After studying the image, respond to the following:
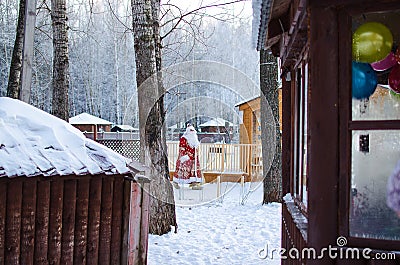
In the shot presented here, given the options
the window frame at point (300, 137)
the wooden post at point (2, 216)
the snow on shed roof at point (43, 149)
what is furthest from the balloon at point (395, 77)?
the wooden post at point (2, 216)

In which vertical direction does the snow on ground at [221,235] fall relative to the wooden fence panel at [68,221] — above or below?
below

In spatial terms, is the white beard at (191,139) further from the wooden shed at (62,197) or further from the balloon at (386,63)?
the balloon at (386,63)

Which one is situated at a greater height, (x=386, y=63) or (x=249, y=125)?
(x=249, y=125)

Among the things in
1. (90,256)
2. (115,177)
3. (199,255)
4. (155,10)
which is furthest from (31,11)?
(199,255)

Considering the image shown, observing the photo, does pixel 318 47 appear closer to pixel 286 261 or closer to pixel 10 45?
pixel 286 261

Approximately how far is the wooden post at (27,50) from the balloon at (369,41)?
4378 millimetres

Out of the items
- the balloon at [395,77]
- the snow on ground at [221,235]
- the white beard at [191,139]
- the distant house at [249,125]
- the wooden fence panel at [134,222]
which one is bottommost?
the snow on ground at [221,235]

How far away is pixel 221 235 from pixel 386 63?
15.8 ft

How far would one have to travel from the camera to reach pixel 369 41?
7.55 ft

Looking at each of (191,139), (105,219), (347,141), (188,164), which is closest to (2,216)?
(105,219)

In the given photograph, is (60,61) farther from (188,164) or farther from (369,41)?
(369,41)

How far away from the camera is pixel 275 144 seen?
9.93 m

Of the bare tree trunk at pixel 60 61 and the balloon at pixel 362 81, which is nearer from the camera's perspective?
the balloon at pixel 362 81

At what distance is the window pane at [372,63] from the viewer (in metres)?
2.25
